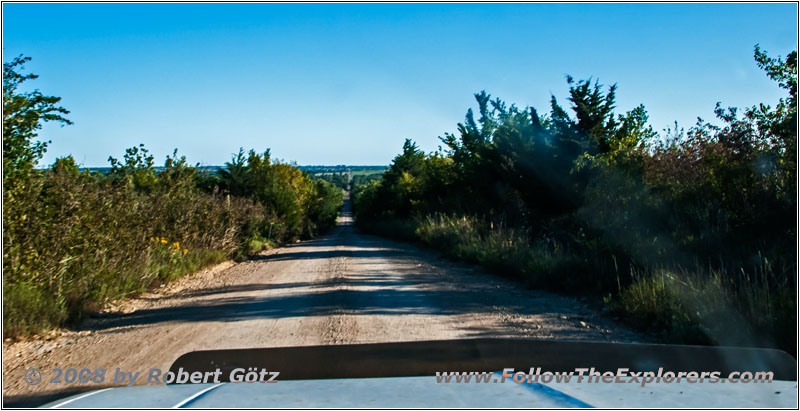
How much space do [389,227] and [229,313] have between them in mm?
37852

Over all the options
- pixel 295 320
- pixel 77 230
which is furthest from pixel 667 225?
pixel 77 230

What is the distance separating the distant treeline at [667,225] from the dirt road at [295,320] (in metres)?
0.79

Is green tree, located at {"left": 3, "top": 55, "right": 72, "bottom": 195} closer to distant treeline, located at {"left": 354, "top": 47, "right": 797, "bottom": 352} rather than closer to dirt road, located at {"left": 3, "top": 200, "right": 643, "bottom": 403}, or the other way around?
dirt road, located at {"left": 3, "top": 200, "right": 643, "bottom": 403}

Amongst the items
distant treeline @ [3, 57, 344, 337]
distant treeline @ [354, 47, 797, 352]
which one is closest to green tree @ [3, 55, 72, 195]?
distant treeline @ [3, 57, 344, 337]

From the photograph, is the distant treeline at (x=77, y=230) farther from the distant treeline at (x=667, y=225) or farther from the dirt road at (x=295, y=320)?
the distant treeline at (x=667, y=225)

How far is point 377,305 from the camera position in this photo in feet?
29.6

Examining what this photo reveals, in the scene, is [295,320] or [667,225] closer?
[295,320]

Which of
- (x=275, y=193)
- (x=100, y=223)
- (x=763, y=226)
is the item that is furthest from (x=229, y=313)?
(x=275, y=193)

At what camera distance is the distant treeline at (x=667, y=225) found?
22.3ft

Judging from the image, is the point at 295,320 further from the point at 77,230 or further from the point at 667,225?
the point at 667,225

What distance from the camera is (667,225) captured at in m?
11.6

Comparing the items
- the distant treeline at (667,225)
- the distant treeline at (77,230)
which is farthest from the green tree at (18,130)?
the distant treeline at (667,225)

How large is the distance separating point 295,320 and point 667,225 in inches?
314

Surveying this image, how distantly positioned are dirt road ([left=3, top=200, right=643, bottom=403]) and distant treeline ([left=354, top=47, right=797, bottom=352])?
0.79m
